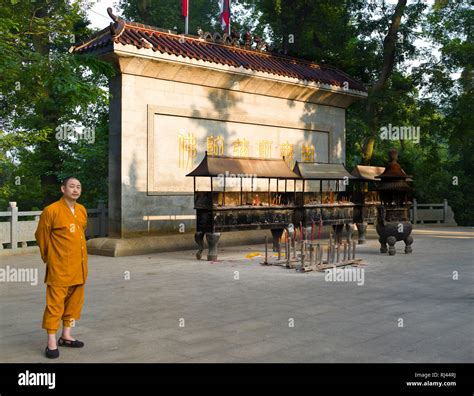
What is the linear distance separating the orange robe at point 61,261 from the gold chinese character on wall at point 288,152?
44.9 ft

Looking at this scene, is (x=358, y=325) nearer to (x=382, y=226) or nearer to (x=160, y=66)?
(x=382, y=226)

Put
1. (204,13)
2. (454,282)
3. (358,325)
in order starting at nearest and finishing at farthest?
(358,325) → (454,282) → (204,13)

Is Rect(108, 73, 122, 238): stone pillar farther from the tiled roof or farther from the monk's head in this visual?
the monk's head

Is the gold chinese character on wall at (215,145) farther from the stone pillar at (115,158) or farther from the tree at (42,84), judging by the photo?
the tree at (42,84)

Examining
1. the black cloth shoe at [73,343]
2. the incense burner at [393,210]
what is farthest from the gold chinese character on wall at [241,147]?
the black cloth shoe at [73,343]

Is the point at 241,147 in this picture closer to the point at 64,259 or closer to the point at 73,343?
the point at 64,259

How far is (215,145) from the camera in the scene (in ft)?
55.3

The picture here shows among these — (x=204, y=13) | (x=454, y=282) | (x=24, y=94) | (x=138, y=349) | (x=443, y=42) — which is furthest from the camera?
(x=204, y=13)

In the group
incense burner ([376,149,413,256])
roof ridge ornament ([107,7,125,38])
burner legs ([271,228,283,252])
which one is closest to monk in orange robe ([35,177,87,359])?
roof ridge ornament ([107,7,125,38])

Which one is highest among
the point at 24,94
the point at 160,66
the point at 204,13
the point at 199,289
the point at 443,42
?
the point at 204,13

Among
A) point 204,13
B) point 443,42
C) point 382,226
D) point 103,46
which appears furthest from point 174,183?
point 204,13

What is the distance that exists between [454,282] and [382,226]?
4.45 m

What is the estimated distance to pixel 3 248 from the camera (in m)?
14.9

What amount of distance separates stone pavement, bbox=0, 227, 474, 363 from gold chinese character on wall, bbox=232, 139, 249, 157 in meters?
6.20
